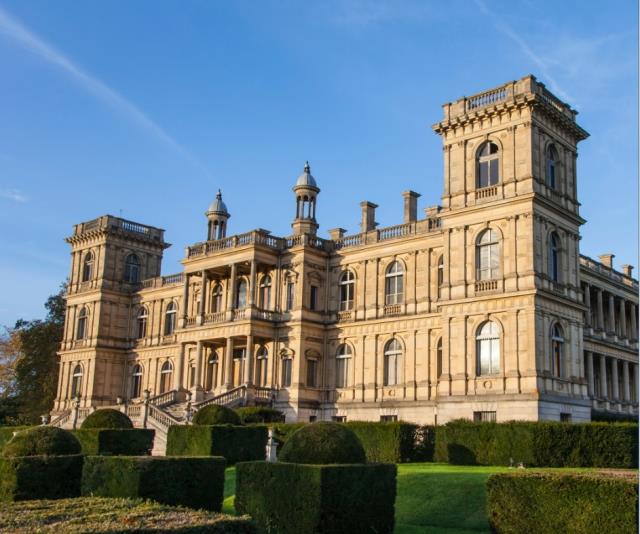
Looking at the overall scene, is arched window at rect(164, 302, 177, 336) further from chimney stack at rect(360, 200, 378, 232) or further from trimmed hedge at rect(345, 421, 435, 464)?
trimmed hedge at rect(345, 421, 435, 464)

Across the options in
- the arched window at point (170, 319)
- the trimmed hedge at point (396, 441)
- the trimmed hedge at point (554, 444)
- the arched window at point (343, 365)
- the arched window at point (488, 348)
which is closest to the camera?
the trimmed hedge at point (554, 444)

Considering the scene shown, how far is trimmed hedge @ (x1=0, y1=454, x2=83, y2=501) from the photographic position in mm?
19734

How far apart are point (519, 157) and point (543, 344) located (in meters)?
8.93

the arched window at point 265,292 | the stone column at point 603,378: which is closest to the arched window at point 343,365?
the arched window at point 265,292

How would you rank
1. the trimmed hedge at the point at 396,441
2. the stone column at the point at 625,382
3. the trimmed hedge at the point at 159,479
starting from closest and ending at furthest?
the trimmed hedge at the point at 159,479
the trimmed hedge at the point at 396,441
the stone column at the point at 625,382

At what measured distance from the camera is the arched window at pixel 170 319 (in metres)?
61.1

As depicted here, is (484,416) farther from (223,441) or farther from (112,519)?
(112,519)

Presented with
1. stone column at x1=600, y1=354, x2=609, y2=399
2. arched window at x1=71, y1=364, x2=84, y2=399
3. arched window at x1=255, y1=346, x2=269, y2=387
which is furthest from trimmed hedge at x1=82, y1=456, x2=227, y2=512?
arched window at x1=71, y1=364, x2=84, y2=399

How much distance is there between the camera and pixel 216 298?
178 ft

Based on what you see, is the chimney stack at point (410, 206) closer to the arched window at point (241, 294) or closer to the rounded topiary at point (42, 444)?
the arched window at point (241, 294)

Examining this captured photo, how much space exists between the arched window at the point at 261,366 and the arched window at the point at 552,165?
20.3 m

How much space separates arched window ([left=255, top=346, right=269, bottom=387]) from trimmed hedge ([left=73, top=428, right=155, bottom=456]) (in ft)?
50.6

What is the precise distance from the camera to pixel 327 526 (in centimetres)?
1590

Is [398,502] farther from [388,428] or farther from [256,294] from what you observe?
[256,294]
